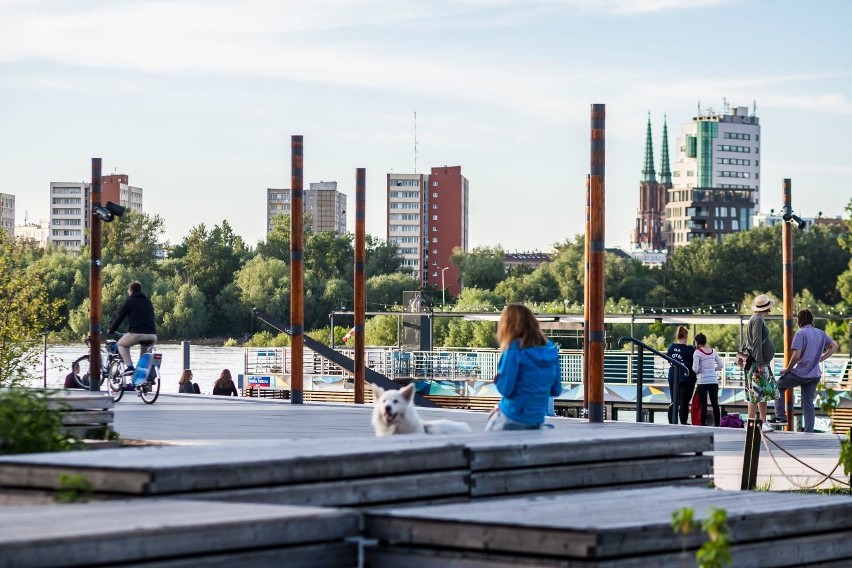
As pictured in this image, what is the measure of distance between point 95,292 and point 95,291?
22 mm

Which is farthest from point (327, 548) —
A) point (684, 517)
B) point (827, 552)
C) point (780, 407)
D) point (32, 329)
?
point (32, 329)

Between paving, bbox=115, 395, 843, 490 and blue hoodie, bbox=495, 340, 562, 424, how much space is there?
72.8 inches

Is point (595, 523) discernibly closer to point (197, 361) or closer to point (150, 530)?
point (150, 530)

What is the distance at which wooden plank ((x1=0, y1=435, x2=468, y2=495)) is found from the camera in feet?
18.5

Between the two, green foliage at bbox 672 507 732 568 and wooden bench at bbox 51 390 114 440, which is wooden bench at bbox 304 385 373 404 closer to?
wooden bench at bbox 51 390 114 440

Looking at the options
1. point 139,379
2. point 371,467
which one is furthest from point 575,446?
point 139,379

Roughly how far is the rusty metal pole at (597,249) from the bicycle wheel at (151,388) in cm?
631

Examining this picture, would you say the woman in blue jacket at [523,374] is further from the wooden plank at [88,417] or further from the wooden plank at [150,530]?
the wooden plank at [150,530]

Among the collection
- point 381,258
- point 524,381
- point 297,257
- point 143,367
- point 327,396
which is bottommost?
point 327,396

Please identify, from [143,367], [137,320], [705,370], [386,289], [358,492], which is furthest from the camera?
[386,289]

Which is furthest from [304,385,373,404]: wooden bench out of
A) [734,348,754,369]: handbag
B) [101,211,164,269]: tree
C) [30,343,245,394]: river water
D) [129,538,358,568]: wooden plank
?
[101,211,164,269]: tree

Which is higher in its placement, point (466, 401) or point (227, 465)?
point (227, 465)

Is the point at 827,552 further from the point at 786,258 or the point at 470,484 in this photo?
the point at 786,258

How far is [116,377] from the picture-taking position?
20859 millimetres
